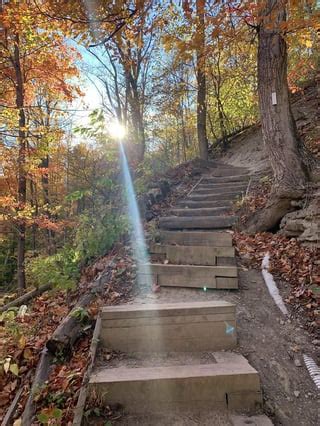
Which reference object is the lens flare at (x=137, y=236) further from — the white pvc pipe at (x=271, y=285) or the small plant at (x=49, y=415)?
the small plant at (x=49, y=415)

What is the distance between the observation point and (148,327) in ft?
8.59

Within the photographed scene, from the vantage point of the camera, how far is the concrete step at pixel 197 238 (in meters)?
4.72

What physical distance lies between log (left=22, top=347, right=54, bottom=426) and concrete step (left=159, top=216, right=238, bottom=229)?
3.26 m

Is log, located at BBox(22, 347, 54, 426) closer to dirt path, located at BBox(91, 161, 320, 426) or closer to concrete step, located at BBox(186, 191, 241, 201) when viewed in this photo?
dirt path, located at BBox(91, 161, 320, 426)

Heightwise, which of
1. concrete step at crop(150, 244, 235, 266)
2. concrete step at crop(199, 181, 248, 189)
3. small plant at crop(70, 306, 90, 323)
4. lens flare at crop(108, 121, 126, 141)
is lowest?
small plant at crop(70, 306, 90, 323)

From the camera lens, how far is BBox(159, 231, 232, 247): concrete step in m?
4.72

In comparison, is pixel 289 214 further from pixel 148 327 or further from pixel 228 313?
pixel 148 327

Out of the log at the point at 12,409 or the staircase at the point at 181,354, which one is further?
the log at the point at 12,409

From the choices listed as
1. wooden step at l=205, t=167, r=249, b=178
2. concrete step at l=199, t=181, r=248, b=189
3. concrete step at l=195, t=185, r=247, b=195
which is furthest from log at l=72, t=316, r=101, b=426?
wooden step at l=205, t=167, r=249, b=178

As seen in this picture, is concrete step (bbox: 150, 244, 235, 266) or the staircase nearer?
the staircase

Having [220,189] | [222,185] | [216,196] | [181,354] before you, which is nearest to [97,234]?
[181,354]

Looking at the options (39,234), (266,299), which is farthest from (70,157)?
(39,234)

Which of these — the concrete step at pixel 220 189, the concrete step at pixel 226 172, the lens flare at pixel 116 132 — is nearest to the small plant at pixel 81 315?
the lens flare at pixel 116 132

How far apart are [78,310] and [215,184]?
595 cm
